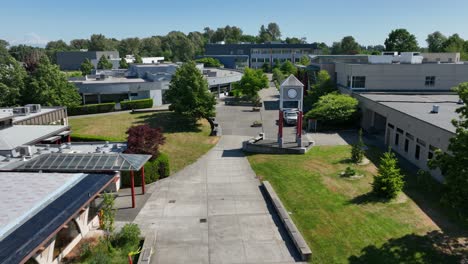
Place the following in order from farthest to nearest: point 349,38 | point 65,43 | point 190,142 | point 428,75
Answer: point 65,43 → point 349,38 → point 428,75 → point 190,142

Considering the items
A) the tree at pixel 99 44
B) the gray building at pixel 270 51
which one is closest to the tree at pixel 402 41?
the gray building at pixel 270 51

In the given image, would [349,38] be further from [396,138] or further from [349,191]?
[349,191]

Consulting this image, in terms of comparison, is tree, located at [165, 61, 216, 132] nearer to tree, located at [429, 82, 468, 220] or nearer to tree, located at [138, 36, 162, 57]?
tree, located at [429, 82, 468, 220]

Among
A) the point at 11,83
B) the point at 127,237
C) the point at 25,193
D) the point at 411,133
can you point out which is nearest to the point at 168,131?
the point at 11,83

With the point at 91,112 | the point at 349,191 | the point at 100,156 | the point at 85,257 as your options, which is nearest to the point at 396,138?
the point at 349,191

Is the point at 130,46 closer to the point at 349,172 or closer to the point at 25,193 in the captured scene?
the point at 349,172
